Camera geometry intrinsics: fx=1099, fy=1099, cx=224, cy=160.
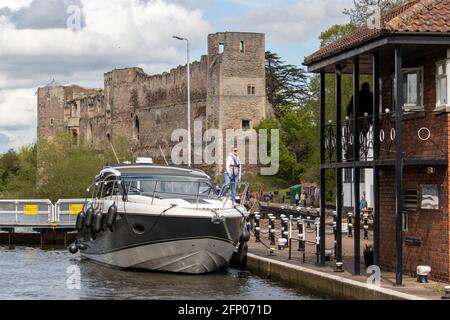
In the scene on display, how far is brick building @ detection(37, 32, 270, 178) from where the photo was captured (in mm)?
88625

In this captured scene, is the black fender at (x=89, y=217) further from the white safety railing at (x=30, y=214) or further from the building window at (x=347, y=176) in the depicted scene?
the building window at (x=347, y=176)

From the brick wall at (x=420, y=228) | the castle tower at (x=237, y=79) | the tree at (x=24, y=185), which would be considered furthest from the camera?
the castle tower at (x=237, y=79)

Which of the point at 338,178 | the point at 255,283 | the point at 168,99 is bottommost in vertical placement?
the point at 255,283

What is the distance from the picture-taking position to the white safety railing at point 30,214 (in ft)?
142

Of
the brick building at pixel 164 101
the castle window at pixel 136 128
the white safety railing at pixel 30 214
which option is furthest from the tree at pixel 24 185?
the white safety railing at pixel 30 214

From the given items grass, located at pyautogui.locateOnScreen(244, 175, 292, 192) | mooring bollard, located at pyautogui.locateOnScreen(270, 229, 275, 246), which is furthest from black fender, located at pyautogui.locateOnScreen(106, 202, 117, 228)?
grass, located at pyautogui.locateOnScreen(244, 175, 292, 192)

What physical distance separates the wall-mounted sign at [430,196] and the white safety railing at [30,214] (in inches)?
918

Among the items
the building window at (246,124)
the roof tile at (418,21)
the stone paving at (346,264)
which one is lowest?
the stone paving at (346,264)

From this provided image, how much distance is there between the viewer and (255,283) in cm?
2648

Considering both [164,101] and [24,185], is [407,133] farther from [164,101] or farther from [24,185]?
[164,101]

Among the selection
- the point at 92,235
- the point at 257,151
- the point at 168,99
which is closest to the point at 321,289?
the point at 92,235

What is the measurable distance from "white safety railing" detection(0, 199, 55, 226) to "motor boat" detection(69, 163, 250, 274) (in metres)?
12.0

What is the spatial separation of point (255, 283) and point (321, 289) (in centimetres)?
408
